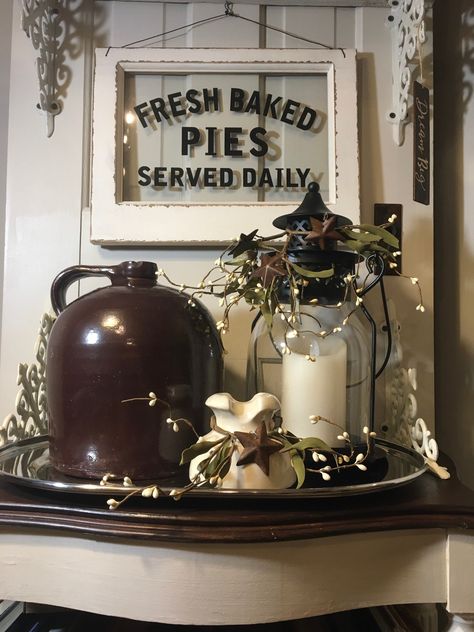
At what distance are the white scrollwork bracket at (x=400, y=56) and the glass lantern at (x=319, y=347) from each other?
12.4 inches

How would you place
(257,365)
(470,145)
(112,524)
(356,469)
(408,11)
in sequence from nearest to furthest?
(112,524) → (356,469) → (257,365) → (408,11) → (470,145)

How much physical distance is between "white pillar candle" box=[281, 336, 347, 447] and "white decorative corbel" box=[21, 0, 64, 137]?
63 centimetres

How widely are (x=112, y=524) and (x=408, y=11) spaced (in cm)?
91

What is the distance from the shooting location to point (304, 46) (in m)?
0.97

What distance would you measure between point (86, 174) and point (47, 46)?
0.23 metres

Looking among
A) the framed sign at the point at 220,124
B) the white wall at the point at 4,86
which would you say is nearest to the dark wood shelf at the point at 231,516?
the framed sign at the point at 220,124

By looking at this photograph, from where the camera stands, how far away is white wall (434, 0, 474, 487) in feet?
3.30

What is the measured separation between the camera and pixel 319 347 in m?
0.70

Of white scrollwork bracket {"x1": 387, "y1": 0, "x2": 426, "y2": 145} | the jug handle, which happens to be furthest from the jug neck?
white scrollwork bracket {"x1": 387, "y1": 0, "x2": 426, "y2": 145}

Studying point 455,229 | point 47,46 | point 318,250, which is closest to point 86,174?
point 47,46

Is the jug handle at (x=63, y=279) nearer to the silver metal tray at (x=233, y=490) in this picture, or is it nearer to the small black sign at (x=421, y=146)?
the silver metal tray at (x=233, y=490)

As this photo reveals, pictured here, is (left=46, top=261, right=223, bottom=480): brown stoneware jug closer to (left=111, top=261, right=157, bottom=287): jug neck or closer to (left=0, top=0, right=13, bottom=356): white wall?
(left=111, top=261, right=157, bottom=287): jug neck

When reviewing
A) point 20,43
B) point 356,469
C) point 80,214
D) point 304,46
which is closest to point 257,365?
point 356,469

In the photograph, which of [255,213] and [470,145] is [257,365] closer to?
[255,213]
